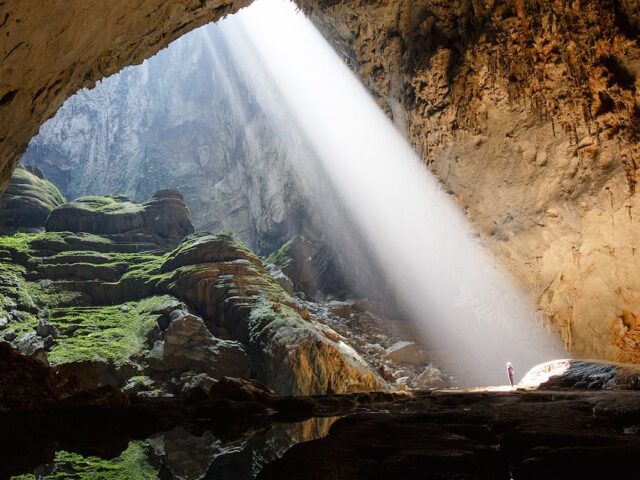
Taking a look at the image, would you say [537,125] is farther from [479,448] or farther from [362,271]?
[362,271]

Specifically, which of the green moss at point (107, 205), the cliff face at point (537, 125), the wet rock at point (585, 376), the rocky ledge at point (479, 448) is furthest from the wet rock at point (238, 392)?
the green moss at point (107, 205)

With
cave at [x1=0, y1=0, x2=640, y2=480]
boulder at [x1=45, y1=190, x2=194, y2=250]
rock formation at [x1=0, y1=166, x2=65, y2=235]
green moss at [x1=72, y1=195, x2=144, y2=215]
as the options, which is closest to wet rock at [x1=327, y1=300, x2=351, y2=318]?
cave at [x1=0, y1=0, x2=640, y2=480]

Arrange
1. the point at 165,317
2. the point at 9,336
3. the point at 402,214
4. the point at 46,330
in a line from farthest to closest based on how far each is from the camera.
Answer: the point at 402,214 → the point at 165,317 → the point at 46,330 → the point at 9,336

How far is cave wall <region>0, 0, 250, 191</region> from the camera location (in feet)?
21.7

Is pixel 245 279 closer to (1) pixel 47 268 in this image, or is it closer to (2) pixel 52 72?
(1) pixel 47 268

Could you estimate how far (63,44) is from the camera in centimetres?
770

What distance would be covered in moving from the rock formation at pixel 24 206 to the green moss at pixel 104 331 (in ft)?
56.9

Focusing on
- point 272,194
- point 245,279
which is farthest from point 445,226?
point 272,194

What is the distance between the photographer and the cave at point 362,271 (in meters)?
3.81

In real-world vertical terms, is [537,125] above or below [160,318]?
below

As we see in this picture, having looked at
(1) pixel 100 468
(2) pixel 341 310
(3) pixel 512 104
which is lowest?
(1) pixel 100 468

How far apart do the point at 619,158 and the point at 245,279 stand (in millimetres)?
20928

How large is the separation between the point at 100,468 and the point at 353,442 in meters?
2.00

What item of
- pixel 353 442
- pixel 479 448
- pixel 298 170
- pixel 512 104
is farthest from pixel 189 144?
pixel 479 448
